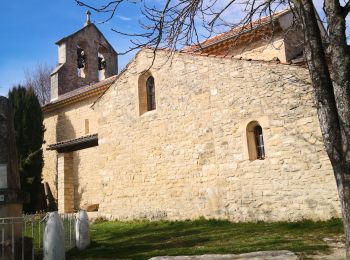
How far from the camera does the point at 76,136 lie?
69.1ft

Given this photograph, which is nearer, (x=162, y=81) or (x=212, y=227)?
(x=212, y=227)

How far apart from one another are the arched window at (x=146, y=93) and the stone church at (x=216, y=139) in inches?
1.4

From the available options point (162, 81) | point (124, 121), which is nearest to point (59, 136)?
point (124, 121)

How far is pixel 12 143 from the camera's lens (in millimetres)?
6914

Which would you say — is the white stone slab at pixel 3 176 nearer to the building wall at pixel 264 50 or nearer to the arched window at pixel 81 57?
the building wall at pixel 264 50

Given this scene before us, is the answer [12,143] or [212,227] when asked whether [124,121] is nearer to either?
[212,227]

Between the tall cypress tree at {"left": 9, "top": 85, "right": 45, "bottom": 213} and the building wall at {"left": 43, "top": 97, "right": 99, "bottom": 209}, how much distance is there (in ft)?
3.50

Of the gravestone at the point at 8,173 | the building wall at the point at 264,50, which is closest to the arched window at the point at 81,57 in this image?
the building wall at the point at 264,50

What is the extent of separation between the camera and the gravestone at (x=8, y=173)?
6.47 metres

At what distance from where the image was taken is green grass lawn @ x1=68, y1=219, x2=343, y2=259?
6.91m

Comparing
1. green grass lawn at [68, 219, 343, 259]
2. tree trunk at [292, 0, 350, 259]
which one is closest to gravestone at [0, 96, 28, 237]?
green grass lawn at [68, 219, 343, 259]

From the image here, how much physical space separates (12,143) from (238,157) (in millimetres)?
6042

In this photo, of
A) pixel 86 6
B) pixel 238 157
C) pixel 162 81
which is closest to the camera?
pixel 86 6

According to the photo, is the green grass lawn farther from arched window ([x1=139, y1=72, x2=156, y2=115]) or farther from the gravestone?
arched window ([x1=139, y1=72, x2=156, y2=115])
